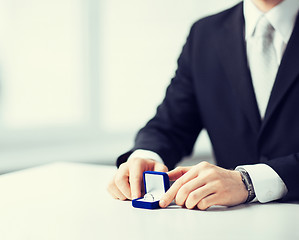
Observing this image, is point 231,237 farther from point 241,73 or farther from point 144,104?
point 144,104

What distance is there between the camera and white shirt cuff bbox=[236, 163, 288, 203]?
1.17 m

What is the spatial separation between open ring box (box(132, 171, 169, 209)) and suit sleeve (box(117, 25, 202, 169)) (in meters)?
0.47

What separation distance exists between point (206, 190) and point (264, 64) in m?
0.68

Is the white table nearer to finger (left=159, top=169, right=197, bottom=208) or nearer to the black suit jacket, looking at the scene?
finger (left=159, top=169, right=197, bottom=208)

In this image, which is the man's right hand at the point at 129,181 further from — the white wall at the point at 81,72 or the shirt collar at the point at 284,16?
the white wall at the point at 81,72

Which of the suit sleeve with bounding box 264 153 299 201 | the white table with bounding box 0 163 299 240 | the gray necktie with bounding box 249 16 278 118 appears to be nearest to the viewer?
the white table with bounding box 0 163 299 240

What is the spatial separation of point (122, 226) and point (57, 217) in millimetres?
167

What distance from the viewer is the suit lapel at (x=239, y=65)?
1.62 m

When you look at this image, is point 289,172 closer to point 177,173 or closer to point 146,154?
point 177,173

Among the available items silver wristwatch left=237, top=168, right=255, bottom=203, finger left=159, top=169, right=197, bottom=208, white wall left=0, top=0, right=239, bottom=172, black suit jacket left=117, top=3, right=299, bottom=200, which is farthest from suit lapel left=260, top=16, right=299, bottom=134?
white wall left=0, top=0, right=239, bottom=172

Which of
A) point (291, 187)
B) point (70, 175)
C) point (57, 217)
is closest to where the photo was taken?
point (57, 217)

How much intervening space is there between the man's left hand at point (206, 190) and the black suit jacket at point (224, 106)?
388 mm

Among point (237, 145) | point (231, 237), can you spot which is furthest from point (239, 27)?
point (231, 237)

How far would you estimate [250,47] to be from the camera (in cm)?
167
